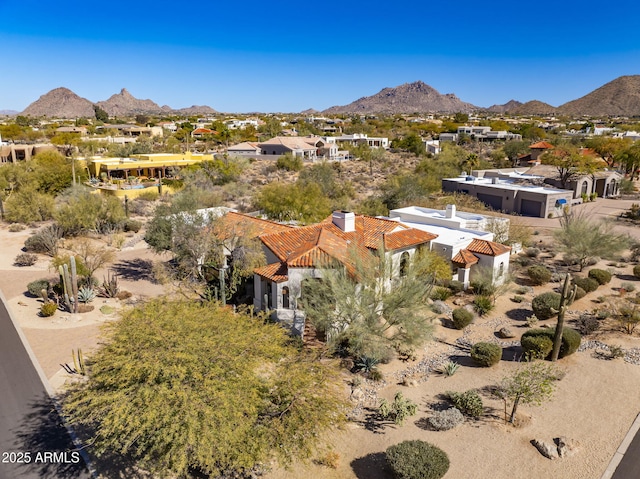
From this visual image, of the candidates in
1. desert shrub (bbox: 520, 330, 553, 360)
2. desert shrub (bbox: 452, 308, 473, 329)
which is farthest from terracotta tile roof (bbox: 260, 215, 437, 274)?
desert shrub (bbox: 520, 330, 553, 360)

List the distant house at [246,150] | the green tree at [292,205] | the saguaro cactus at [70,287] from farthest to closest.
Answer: the distant house at [246,150]
the green tree at [292,205]
the saguaro cactus at [70,287]

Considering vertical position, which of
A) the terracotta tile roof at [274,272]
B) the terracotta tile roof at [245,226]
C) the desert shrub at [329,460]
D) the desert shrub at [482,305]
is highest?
the terracotta tile roof at [245,226]

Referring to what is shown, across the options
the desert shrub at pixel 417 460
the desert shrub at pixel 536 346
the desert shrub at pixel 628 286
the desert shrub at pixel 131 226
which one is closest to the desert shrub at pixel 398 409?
the desert shrub at pixel 417 460

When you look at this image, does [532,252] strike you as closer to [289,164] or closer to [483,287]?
[483,287]

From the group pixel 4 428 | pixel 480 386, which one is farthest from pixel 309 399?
pixel 4 428

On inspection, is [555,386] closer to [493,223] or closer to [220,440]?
[220,440]

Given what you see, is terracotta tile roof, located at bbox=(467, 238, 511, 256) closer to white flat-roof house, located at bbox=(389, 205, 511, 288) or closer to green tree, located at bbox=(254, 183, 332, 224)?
white flat-roof house, located at bbox=(389, 205, 511, 288)

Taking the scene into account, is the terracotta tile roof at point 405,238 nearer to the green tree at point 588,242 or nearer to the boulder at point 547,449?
the green tree at point 588,242
